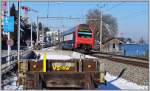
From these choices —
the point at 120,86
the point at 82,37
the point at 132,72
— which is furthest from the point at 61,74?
the point at 82,37

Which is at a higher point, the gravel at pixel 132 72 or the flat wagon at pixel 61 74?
the flat wagon at pixel 61 74

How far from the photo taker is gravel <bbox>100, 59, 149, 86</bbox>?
21181 mm

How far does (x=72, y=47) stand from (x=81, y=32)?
A: 13.1 ft

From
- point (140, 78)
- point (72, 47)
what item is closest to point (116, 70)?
point (140, 78)

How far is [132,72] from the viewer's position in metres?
24.3

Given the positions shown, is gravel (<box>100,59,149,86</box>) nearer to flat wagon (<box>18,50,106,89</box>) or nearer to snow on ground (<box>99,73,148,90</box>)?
snow on ground (<box>99,73,148,90</box>)

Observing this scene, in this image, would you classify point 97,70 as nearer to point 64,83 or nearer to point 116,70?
point 64,83

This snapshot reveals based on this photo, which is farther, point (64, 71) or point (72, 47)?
point (72, 47)

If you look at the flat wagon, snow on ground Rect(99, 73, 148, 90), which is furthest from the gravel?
the flat wagon

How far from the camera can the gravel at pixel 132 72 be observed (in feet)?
69.5

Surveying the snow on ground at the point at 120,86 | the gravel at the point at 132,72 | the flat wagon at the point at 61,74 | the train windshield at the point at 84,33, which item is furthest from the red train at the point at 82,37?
the flat wagon at the point at 61,74

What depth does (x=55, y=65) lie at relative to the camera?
14969 millimetres

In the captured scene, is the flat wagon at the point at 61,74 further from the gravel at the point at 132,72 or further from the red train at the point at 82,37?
the red train at the point at 82,37

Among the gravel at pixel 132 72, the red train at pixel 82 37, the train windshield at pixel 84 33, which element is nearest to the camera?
the gravel at pixel 132 72
